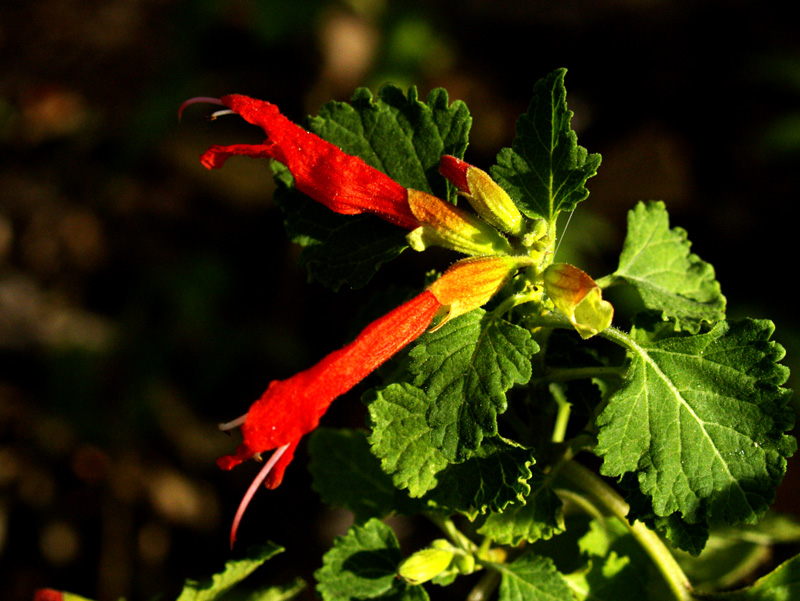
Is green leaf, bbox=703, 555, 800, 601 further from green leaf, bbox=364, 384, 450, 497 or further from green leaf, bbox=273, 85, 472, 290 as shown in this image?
green leaf, bbox=273, 85, 472, 290

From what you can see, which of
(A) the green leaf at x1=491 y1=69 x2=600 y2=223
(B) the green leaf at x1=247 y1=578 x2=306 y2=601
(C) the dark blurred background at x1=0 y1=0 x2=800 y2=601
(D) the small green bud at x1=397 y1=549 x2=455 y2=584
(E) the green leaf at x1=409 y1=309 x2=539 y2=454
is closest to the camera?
(E) the green leaf at x1=409 y1=309 x2=539 y2=454

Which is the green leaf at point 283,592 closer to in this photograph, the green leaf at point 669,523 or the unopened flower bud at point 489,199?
the green leaf at point 669,523

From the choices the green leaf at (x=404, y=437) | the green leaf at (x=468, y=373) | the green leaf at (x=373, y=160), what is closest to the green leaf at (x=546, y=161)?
the green leaf at (x=373, y=160)

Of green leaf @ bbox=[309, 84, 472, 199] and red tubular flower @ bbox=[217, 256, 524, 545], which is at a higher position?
green leaf @ bbox=[309, 84, 472, 199]

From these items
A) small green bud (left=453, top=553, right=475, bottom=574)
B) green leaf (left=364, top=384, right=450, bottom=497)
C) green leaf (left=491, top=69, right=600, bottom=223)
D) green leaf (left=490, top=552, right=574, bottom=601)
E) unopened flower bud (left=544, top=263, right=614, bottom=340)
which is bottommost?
green leaf (left=490, top=552, right=574, bottom=601)

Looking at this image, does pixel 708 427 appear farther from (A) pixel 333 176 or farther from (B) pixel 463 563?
(A) pixel 333 176

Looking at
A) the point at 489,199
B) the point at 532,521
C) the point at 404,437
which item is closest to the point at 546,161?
the point at 489,199

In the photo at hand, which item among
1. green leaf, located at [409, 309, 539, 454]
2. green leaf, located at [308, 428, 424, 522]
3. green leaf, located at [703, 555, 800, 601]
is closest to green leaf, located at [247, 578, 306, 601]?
green leaf, located at [308, 428, 424, 522]
